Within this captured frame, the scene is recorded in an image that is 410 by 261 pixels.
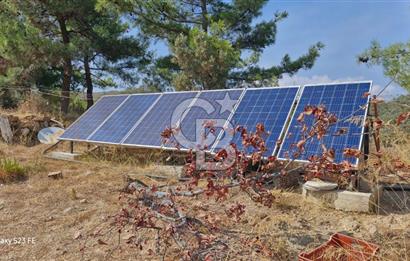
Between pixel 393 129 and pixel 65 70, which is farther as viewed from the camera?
pixel 65 70

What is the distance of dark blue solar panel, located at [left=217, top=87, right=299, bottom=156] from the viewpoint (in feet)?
17.0

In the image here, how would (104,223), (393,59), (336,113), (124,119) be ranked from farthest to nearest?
(393,59)
(124,119)
(336,113)
(104,223)

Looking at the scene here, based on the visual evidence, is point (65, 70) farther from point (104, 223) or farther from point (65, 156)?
point (104, 223)

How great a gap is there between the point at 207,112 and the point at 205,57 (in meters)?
4.53

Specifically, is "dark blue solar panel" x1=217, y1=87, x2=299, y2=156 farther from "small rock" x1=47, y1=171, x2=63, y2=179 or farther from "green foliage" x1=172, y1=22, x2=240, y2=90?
"green foliage" x1=172, y1=22, x2=240, y2=90

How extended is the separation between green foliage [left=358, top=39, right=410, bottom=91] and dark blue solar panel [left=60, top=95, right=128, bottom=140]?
645cm

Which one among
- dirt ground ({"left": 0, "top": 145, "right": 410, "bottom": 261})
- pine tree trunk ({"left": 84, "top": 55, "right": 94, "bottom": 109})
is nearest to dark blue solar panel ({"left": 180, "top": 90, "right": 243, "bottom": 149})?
dirt ground ({"left": 0, "top": 145, "right": 410, "bottom": 261})

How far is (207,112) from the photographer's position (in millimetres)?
6406

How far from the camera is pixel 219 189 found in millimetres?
3104

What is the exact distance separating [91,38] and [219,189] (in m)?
11.7

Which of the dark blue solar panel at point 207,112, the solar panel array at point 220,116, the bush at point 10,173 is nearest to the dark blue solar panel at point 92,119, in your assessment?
the solar panel array at point 220,116

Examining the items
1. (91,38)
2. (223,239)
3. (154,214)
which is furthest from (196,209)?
(91,38)

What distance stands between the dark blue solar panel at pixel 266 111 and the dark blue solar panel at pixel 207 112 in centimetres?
25

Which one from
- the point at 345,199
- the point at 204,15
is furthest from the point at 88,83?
the point at 345,199
